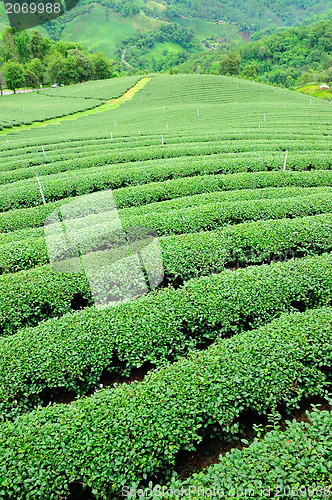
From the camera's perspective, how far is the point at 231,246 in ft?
32.6

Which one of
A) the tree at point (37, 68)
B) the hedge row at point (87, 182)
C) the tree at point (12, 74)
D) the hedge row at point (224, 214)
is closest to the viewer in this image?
the hedge row at point (224, 214)

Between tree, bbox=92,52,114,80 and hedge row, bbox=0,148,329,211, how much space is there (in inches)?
3394

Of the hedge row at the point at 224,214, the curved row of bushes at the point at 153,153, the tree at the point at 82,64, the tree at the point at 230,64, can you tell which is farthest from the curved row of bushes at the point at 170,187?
the tree at the point at 230,64

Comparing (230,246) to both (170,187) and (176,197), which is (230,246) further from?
(170,187)

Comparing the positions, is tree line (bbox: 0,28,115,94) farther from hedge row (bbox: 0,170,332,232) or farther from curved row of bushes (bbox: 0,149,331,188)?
hedge row (bbox: 0,170,332,232)

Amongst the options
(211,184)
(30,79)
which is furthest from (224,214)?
(30,79)

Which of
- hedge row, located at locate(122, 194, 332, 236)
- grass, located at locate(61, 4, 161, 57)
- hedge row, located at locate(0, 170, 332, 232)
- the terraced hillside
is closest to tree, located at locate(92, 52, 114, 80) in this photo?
grass, located at locate(61, 4, 161, 57)

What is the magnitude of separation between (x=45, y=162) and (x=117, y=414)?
20.5 metres

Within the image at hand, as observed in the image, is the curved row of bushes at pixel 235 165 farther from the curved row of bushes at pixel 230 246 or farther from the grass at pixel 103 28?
the grass at pixel 103 28

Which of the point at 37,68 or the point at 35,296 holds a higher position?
the point at 37,68

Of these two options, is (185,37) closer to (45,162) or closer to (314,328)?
(45,162)

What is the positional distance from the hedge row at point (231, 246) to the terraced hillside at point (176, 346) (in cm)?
5

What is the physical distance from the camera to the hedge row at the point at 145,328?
6.24 meters

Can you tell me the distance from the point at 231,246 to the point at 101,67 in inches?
3791
